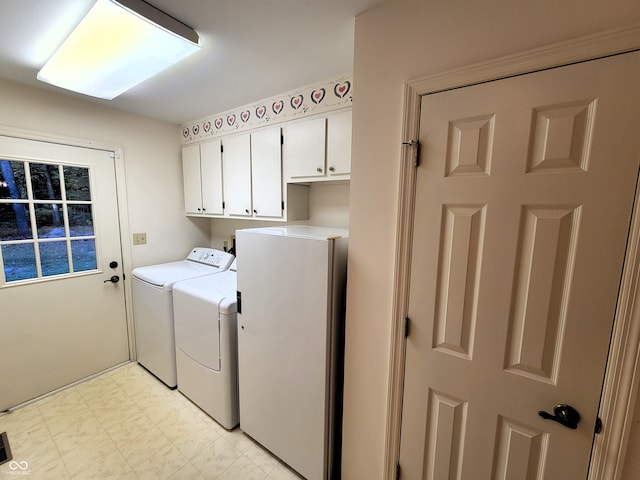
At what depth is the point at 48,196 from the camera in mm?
2115

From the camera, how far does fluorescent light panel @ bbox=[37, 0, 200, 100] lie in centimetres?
117

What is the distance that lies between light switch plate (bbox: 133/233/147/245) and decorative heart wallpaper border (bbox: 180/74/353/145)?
3.67 ft

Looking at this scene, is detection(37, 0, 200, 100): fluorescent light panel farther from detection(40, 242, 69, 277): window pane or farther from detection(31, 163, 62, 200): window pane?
detection(40, 242, 69, 277): window pane

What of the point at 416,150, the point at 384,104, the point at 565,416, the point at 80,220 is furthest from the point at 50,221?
the point at 565,416

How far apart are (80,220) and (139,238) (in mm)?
476

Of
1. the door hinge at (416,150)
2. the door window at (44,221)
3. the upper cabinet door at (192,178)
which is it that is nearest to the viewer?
the door hinge at (416,150)

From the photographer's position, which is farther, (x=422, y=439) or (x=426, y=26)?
(x=422, y=439)

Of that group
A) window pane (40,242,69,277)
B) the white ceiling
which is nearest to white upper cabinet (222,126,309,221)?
the white ceiling

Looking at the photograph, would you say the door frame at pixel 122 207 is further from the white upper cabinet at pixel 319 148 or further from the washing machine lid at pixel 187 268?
the white upper cabinet at pixel 319 148

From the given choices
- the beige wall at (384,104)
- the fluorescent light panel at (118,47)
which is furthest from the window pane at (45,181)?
the beige wall at (384,104)

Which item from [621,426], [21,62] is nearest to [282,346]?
[621,426]

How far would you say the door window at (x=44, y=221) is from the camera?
1949 millimetres

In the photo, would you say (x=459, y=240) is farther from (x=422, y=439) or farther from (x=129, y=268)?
(x=129, y=268)

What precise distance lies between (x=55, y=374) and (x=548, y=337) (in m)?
3.41
